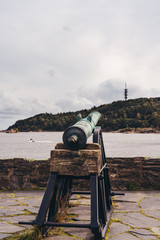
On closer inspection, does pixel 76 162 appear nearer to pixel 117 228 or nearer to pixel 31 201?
pixel 117 228

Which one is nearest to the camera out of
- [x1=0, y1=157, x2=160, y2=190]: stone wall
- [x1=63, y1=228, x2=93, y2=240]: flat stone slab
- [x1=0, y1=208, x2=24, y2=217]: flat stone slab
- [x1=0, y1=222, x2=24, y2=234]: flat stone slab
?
[x1=63, y1=228, x2=93, y2=240]: flat stone slab

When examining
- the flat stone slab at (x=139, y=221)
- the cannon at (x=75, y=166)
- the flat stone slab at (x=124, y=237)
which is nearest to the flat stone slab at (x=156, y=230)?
the flat stone slab at (x=139, y=221)

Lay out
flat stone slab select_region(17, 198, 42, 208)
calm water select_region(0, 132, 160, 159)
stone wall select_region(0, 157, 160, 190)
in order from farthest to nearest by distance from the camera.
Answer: calm water select_region(0, 132, 160, 159) < stone wall select_region(0, 157, 160, 190) < flat stone slab select_region(17, 198, 42, 208)

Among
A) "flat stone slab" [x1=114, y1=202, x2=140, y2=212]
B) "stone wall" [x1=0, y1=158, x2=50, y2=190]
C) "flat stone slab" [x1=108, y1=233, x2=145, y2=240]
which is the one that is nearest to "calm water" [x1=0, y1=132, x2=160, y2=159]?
"stone wall" [x1=0, y1=158, x2=50, y2=190]

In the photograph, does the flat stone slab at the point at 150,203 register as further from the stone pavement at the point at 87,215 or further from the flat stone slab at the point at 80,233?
the flat stone slab at the point at 80,233

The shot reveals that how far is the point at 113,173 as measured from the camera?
6.14m

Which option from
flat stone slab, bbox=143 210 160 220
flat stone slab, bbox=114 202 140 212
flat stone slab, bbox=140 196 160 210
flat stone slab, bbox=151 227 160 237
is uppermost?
flat stone slab, bbox=140 196 160 210

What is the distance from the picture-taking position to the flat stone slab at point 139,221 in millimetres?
3882

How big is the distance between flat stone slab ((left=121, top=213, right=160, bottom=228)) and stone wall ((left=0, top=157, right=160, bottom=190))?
1.75 m

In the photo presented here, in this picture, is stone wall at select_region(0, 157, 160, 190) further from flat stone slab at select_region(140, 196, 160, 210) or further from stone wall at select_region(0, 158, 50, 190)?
flat stone slab at select_region(140, 196, 160, 210)

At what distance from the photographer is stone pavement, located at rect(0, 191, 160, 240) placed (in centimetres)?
359

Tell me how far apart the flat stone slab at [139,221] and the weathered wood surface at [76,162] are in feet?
3.27

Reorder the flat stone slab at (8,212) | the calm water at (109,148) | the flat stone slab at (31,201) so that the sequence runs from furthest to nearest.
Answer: the calm water at (109,148)
the flat stone slab at (31,201)
the flat stone slab at (8,212)

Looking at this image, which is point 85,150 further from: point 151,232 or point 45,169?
point 45,169
